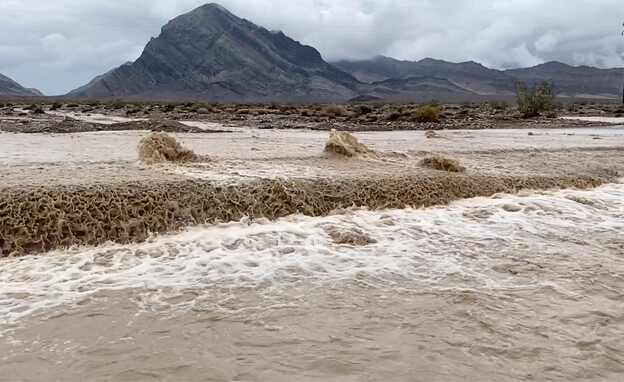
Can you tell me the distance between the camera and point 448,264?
541 centimetres

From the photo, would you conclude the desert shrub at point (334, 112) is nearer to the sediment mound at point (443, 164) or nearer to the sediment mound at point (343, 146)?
the sediment mound at point (343, 146)

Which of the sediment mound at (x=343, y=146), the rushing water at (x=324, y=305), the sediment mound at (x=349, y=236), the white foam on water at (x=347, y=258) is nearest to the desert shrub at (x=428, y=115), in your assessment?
the sediment mound at (x=343, y=146)

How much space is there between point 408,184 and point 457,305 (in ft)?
12.6

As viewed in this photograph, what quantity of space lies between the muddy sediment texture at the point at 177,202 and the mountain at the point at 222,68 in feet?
346

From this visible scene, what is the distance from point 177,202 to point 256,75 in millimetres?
128231

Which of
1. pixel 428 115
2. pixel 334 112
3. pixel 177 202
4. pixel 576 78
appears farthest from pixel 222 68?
A: pixel 177 202

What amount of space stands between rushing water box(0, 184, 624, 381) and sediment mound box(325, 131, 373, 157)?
333cm

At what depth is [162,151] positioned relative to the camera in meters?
8.72

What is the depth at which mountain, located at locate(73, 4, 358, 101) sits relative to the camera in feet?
402

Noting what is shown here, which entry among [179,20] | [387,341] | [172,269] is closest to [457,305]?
[387,341]

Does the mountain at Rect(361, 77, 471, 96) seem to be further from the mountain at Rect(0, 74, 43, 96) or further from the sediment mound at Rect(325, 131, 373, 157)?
the sediment mound at Rect(325, 131, 373, 157)

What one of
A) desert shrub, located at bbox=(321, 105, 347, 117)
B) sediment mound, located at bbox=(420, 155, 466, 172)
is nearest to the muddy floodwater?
sediment mound, located at bbox=(420, 155, 466, 172)

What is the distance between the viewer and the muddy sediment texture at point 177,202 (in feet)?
19.0

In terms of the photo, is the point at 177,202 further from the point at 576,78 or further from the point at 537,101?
the point at 576,78
